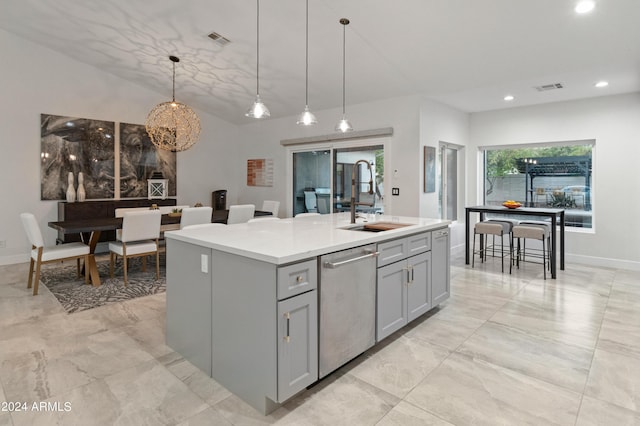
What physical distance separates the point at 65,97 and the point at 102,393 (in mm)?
5509

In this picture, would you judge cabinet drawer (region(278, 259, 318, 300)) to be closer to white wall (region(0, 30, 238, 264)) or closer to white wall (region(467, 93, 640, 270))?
white wall (region(467, 93, 640, 270))

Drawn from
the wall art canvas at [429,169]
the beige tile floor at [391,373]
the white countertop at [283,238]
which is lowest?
the beige tile floor at [391,373]

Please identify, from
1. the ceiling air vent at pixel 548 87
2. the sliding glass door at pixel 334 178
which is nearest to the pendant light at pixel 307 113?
the sliding glass door at pixel 334 178

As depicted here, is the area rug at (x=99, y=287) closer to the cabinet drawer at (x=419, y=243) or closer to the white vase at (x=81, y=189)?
the white vase at (x=81, y=189)

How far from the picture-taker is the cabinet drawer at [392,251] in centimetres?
262

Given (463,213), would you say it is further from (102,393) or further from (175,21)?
(102,393)

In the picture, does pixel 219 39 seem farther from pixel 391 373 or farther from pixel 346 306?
pixel 391 373

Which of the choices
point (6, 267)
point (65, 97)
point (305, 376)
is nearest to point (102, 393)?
point (305, 376)

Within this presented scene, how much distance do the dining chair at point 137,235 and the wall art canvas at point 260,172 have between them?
10.7 feet

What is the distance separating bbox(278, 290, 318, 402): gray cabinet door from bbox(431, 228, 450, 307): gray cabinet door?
1.64 m

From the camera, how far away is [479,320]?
3252 mm

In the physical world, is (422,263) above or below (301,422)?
above

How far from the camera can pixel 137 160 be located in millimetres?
6637

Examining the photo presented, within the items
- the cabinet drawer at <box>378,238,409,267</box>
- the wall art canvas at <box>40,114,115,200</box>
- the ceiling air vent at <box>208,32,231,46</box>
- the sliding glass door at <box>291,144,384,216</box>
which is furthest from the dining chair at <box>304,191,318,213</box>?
the cabinet drawer at <box>378,238,409,267</box>
